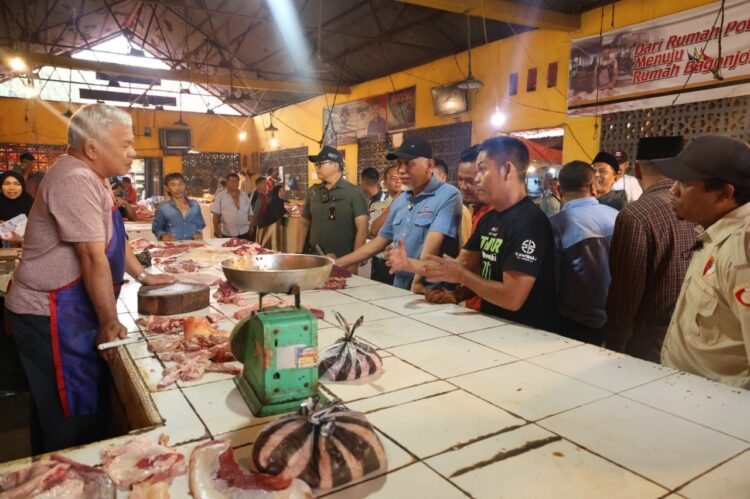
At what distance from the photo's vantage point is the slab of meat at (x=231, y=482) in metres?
1.19

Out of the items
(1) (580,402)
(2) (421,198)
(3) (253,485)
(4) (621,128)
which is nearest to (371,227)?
(2) (421,198)

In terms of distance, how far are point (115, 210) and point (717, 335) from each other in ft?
8.63

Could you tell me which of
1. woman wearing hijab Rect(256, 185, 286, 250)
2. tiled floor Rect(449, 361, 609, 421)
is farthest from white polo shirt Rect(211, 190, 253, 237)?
tiled floor Rect(449, 361, 609, 421)

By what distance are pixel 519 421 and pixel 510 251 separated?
1071 millimetres

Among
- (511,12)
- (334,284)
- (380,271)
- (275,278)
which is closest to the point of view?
(275,278)

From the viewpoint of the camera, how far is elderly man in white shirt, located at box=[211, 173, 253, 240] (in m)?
7.89

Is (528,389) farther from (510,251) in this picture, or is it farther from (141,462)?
(141,462)

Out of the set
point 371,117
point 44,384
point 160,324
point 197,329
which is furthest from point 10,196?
point 371,117

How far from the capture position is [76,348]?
2.12 m

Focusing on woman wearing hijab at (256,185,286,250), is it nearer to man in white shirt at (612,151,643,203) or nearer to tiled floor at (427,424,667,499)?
man in white shirt at (612,151,643,203)

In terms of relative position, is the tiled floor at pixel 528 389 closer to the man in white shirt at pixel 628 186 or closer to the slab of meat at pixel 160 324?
the slab of meat at pixel 160 324

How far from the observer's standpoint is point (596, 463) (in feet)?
4.38

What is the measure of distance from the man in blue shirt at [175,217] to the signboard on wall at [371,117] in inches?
203

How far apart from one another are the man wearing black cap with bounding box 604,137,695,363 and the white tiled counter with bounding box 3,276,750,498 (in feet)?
2.57
